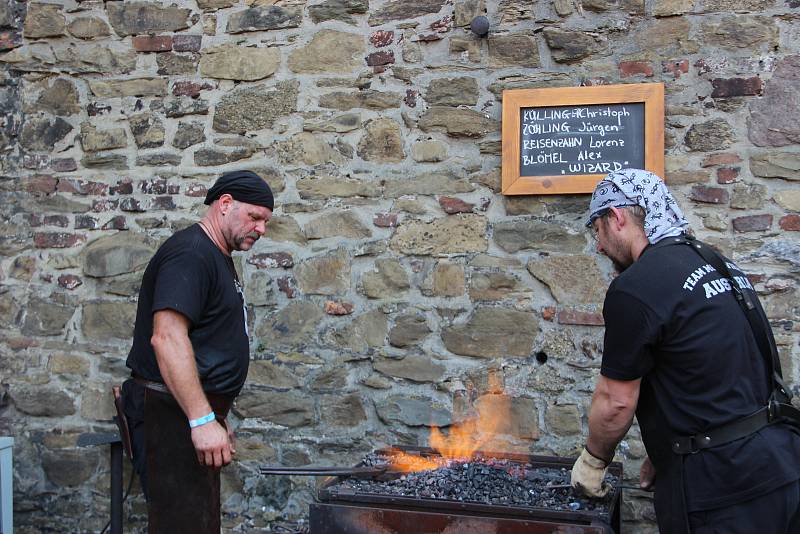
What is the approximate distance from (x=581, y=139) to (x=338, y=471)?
2.09 metres

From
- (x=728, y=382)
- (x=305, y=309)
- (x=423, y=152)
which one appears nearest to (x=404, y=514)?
(x=728, y=382)

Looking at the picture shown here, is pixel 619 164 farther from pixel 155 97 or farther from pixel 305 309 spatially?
pixel 155 97

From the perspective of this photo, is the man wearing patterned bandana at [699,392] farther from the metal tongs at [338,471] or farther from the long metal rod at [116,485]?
the long metal rod at [116,485]

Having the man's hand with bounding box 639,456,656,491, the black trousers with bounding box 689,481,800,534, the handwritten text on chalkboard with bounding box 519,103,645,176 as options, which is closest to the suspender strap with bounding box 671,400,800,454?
the black trousers with bounding box 689,481,800,534

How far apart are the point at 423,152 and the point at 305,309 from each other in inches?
42.7

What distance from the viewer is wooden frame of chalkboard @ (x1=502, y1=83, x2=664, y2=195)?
4070mm

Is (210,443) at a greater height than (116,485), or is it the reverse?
(210,443)

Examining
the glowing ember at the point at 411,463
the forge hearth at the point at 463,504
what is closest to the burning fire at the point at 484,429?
the glowing ember at the point at 411,463

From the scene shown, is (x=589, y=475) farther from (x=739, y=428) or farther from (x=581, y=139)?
(x=581, y=139)

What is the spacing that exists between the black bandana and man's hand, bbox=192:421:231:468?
101 cm

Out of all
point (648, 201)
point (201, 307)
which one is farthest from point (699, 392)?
point (201, 307)

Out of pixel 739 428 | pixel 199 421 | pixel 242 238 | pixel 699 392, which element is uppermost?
pixel 242 238

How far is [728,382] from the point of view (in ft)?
8.63

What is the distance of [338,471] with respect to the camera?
11.0ft
